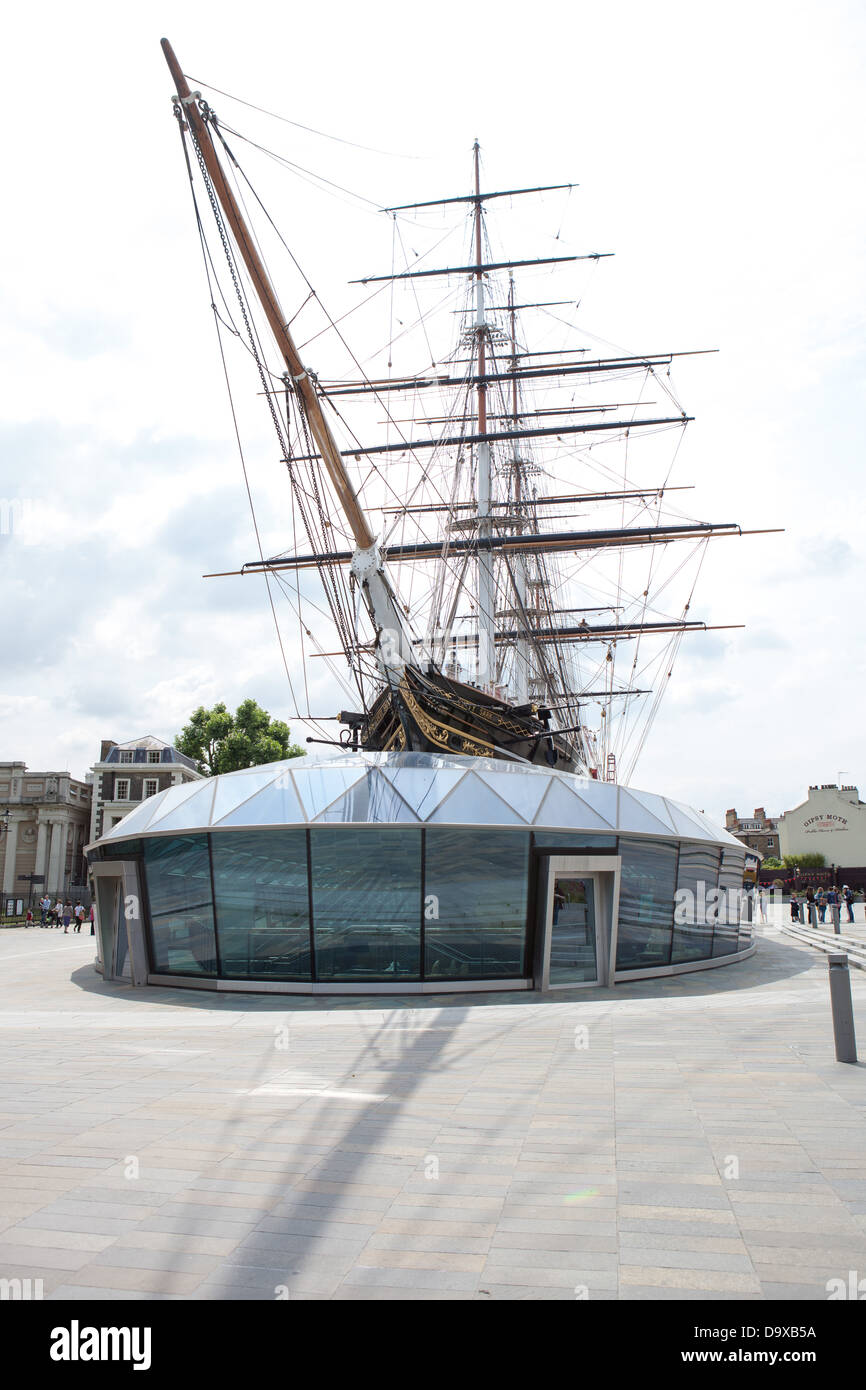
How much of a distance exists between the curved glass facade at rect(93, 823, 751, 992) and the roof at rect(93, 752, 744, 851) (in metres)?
0.24

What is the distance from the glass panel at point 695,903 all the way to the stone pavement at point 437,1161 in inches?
294

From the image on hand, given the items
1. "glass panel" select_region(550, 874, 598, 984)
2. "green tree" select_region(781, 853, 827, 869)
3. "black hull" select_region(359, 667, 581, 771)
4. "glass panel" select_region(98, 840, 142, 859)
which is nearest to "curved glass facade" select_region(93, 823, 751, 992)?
"glass panel" select_region(550, 874, 598, 984)

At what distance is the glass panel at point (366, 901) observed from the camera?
52.4ft

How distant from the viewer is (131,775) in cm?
6831

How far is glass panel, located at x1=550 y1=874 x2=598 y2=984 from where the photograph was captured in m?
16.8

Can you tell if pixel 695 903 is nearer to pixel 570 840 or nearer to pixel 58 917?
pixel 570 840

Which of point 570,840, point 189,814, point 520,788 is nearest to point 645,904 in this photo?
point 570,840

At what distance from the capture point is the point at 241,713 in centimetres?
6756

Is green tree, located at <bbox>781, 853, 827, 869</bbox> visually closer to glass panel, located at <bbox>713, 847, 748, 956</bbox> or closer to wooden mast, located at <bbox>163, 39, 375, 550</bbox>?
glass panel, located at <bbox>713, 847, 748, 956</bbox>

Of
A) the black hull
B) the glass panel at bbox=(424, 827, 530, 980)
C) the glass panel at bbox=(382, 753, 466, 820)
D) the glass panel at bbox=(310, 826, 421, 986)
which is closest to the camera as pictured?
the glass panel at bbox=(310, 826, 421, 986)

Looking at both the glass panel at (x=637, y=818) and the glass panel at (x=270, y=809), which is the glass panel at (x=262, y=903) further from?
the glass panel at (x=637, y=818)

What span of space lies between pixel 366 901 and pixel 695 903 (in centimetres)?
810
